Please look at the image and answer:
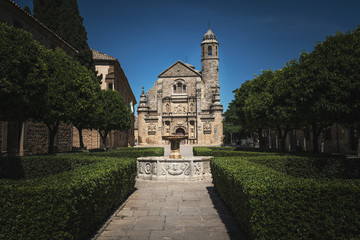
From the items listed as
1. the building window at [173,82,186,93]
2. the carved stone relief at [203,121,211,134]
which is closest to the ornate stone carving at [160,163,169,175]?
the carved stone relief at [203,121,211,134]

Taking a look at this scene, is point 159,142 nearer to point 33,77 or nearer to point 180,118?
point 180,118

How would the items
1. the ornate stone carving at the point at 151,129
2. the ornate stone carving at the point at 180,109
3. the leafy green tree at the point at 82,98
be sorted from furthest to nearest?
1. the ornate stone carving at the point at 180,109
2. the ornate stone carving at the point at 151,129
3. the leafy green tree at the point at 82,98

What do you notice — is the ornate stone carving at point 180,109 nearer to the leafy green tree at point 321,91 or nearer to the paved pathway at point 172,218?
the leafy green tree at point 321,91

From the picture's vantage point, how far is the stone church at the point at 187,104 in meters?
45.4

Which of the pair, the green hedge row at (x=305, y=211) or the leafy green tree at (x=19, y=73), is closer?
the green hedge row at (x=305, y=211)

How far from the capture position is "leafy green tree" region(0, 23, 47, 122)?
26.7ft

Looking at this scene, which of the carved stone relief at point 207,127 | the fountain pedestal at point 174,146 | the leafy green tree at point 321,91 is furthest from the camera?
the carved stone relief at point 207,127

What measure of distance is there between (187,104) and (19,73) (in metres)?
39.8

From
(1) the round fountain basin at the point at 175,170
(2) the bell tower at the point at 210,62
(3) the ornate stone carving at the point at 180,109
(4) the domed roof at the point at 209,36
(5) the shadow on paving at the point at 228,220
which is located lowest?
(5) the shadow on paving at the point at 228,220

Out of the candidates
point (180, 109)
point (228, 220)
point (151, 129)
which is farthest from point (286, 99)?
point (180, 109)

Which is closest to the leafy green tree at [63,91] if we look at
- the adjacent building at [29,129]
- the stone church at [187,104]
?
the adjacent building at [29,129]

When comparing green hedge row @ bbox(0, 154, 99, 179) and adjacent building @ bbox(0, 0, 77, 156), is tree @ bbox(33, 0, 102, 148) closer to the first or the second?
adjacent building @ bbox(0, 0, 77, 156)

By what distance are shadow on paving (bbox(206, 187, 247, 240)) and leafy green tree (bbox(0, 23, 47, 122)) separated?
23.1 feet

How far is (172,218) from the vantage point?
5262 mm
